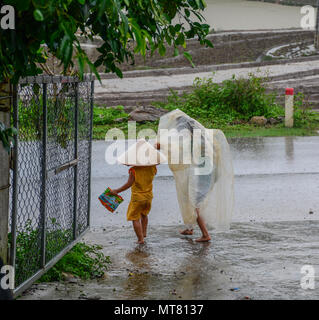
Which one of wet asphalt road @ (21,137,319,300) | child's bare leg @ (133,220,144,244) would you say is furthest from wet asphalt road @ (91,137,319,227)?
child's bare leg @ (133,220,144,244)

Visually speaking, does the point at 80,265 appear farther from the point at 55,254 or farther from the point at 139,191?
the point at 139,191

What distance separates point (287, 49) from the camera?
1014 inches

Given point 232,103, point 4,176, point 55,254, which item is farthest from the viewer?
point 232,103

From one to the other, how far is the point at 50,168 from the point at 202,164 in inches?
82.4

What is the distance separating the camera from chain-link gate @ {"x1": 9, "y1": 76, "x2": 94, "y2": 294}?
4680 mm

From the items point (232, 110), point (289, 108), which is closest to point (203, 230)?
point (289, 108)

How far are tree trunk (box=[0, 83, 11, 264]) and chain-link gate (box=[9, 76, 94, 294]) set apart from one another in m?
0.07

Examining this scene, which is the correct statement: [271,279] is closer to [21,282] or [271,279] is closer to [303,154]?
[21,282]

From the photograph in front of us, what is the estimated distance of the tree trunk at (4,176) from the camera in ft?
14.1

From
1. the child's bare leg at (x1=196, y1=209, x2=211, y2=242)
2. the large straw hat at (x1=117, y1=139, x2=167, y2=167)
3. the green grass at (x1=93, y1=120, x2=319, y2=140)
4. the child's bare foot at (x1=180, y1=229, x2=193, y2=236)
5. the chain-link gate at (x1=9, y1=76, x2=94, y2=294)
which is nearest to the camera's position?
the chain-link gate at (x1=9, y1=76, x2=94, y2=294)

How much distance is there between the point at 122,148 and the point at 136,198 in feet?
19.2

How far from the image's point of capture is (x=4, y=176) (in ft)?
14.4

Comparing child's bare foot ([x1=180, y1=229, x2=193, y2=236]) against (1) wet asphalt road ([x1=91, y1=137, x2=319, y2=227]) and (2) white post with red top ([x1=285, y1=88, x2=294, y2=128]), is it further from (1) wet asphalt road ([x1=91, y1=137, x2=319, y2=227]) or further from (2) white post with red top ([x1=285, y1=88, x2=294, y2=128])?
(2) white post with red top ([x1=285, y1=88, x2=294, y2=128])
